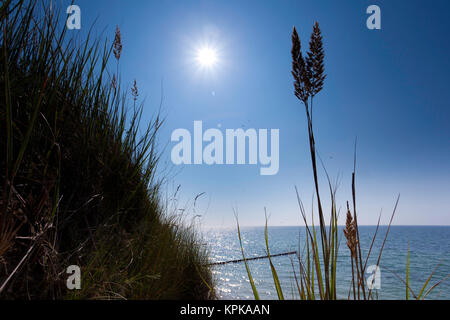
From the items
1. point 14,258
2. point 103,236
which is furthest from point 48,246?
point 103,236

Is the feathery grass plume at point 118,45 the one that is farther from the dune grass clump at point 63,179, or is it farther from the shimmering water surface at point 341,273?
the shimmering water surface at point 341,273

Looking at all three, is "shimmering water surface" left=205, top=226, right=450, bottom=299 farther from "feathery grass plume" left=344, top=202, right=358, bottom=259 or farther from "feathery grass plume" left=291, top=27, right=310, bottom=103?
"feathery grass plume" left=291, top=27, right=310, bottom=103

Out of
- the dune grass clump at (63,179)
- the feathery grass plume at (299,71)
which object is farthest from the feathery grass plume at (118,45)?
the feathery grass plume at (299,71)

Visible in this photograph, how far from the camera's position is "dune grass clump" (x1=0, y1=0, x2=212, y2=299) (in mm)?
888

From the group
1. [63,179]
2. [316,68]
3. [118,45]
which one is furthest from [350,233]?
[118,45]

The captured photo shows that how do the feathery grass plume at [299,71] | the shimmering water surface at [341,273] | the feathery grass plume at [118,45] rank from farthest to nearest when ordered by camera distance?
the shimmering water surface at [341,273]
the feathery grass plume at [118,45]
the feathery grass plume at [299,71]

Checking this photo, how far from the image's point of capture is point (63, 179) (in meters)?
1.24

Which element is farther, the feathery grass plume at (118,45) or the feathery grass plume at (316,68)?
the feathery grass plume at (118,45)

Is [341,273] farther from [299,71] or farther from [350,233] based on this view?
[299,71]

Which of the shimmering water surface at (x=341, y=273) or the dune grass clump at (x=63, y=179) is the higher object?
the dune grass clump at (x=63, y=179)

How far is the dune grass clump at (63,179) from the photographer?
0.89 metres

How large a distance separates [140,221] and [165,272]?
23.0 inches

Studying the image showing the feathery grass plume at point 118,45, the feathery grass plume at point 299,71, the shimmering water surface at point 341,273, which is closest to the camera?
the feathery grass plume at point 299,71
